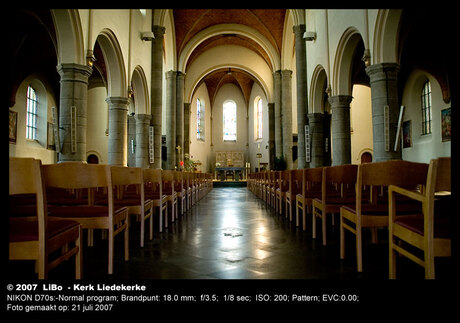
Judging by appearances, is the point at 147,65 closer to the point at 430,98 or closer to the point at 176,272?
the point at 176,272

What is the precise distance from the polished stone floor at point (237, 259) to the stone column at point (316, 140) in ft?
19.8

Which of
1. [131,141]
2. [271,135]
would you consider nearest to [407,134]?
[271,135]

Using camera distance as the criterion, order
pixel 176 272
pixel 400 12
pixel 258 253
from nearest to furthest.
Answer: pixel 176 272
pixel 258 253
pixel 400 12

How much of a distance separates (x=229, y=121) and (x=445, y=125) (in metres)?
17.4

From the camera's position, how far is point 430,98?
37.9 feet

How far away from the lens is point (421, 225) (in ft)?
5.40

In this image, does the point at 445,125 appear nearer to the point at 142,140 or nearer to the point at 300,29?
the point at 300,29

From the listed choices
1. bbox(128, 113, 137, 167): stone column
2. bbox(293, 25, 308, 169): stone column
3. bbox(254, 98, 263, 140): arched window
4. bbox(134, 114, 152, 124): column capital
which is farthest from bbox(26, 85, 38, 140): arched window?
bbox(254, 98, 263, 140): arched window

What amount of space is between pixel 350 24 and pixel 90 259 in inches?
297

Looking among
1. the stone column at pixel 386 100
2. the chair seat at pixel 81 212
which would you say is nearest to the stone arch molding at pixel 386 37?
the stone column at pixel 386 100

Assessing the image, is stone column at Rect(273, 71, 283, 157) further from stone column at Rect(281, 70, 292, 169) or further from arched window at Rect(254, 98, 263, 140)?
arched window at Rect(254, 98, 263, 140)

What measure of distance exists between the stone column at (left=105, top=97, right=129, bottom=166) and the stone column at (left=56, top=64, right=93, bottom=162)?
2187mm

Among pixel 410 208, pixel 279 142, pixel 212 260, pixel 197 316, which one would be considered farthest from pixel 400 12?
pixel 279 142

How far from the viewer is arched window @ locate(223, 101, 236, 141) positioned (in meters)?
25.5
